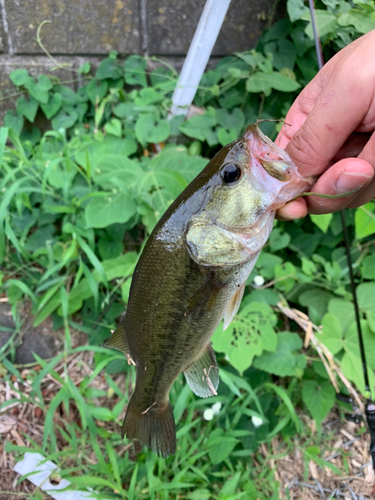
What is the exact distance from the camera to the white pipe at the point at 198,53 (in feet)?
7.21

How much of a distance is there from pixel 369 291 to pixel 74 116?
8.60 feet

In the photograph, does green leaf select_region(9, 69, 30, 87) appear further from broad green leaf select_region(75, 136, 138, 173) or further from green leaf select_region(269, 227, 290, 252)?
green leaf select_region(269, 227, 290, 252)

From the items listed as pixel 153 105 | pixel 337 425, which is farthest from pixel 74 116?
pixel 337 425

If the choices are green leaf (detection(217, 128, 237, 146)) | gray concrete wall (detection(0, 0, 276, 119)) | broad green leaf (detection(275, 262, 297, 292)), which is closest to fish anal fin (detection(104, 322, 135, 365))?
broad green leaf (detection(275, 262, 297, 292))

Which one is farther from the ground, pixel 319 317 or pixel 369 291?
pixel 369 291

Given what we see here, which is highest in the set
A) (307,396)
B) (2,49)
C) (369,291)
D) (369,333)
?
(2,49)

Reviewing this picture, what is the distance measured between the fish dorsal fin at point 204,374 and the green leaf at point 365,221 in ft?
3.96

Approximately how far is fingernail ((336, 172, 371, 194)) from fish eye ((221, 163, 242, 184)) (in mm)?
312

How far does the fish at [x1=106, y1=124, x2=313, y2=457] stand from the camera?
1.08 metres

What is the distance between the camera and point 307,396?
6.48 feet

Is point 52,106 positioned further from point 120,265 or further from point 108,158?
point 120,265

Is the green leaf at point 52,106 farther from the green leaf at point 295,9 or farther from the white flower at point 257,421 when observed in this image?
the white flower at point 257,421

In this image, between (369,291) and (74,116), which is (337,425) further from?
(74,116)

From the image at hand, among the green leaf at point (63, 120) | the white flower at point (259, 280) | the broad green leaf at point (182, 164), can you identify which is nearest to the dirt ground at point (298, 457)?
the white flower at point (259, 280)
